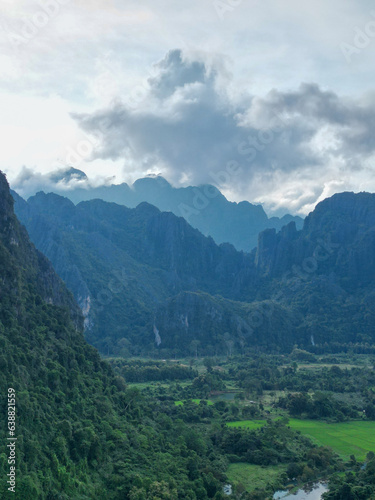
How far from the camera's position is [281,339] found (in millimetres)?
123125

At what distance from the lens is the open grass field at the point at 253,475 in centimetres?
3541

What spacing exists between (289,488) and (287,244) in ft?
420

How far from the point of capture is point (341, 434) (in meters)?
48.7

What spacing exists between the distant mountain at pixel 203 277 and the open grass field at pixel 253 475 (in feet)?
234

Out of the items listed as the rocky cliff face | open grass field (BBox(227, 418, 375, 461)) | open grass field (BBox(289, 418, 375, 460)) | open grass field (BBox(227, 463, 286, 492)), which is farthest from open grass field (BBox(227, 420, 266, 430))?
the rocky cliff face

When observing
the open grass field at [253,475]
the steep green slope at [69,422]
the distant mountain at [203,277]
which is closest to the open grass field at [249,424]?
the steep green slope at [69,422]

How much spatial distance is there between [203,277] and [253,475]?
453 feet

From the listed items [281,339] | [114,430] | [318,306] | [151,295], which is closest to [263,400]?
[114,430]

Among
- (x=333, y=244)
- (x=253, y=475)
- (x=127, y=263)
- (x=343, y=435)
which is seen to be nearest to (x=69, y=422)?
(x=253, y=475)

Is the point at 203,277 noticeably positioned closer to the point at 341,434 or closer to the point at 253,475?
the point at 341,434

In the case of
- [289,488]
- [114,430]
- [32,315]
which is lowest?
[289,488]

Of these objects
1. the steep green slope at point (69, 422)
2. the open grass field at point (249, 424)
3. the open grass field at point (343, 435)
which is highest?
the steep green slope at point (69, 422)

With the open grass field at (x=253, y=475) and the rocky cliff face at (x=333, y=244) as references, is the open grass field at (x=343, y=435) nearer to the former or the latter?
the open grass field at (x=253, y=475)

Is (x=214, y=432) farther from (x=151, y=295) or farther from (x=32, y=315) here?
(x=151, y=295)
